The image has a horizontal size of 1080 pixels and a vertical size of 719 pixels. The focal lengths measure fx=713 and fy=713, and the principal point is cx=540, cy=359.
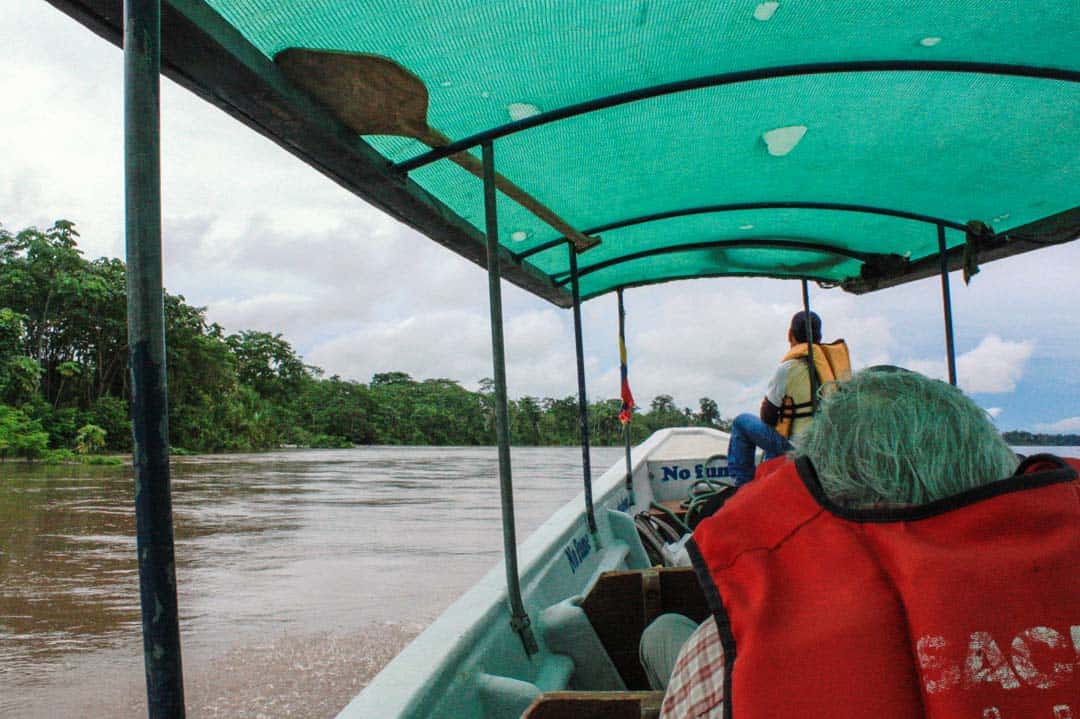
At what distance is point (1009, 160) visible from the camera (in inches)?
96.7

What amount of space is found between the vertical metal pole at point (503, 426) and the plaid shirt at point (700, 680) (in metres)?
1.29

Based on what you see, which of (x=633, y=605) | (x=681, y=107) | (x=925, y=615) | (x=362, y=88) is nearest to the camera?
(x=925, y=615)

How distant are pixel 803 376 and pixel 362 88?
297cm

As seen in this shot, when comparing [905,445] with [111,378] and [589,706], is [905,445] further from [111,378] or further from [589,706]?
[111,378]

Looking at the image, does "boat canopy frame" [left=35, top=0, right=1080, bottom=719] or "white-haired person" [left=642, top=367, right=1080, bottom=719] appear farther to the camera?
"boat canopy frame" [left=35, top=0, right=1080, bottom=719]

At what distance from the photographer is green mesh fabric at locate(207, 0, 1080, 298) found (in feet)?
5.03

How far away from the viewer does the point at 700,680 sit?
0.80m

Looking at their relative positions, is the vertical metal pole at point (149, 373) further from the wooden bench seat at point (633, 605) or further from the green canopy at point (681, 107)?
the wooden bench seat at point (633, 605)

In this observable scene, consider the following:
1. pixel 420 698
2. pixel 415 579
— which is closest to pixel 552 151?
pixel 420 698

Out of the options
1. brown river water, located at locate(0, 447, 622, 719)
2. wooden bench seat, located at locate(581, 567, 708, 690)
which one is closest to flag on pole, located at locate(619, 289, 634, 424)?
wooden bench seat, located at locate(581, 567, 708, 690)

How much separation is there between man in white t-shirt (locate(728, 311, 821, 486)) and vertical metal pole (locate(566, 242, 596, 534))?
101 centimetres

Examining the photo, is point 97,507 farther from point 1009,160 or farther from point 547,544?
point 1009,160

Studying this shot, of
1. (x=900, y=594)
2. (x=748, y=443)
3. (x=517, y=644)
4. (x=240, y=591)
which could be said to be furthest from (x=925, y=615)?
(x=240, y=591)

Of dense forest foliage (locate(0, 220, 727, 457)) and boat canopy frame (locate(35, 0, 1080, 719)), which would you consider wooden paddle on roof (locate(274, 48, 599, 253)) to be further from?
dense forest foliage (locate(0, 220, 727, 457))
